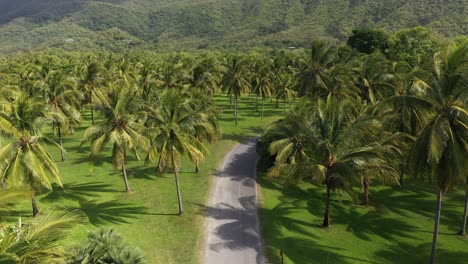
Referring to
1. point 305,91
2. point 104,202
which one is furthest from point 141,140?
point 305,91

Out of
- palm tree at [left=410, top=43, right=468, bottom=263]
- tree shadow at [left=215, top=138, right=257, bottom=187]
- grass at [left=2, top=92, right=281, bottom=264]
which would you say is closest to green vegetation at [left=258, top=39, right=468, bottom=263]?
palm tree at [left=410, top=43, right=468, bottom=263]

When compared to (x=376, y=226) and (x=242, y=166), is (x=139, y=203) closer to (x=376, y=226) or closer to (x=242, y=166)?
(x=242, y=166)

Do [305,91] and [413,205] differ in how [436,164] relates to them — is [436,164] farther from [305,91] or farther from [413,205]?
[305,91]

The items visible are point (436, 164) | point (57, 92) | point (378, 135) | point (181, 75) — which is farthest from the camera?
point (181, 75)

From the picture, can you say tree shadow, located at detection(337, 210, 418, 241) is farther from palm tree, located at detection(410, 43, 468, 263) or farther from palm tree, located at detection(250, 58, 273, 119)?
palm tree, located at detection(250, 58, 273, 119)

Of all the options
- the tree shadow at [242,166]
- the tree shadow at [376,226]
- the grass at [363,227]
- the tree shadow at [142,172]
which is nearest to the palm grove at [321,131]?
the grass at [363,227]

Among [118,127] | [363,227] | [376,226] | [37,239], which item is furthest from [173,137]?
[376,226]
